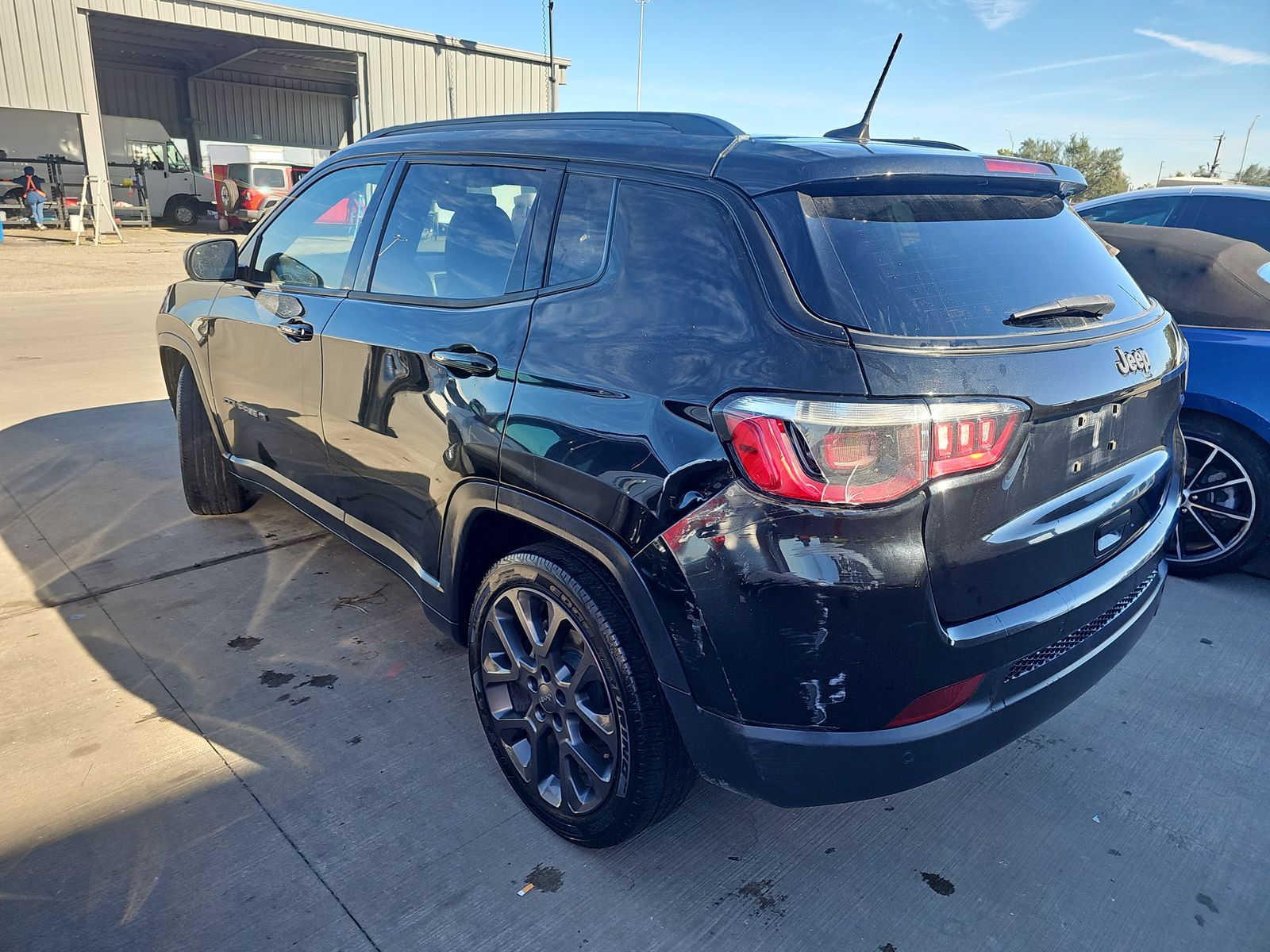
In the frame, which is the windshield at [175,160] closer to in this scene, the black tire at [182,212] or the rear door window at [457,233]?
the black tire at [182,212]

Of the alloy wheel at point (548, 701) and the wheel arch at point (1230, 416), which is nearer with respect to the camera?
the alloy wheel at point (548, 701)

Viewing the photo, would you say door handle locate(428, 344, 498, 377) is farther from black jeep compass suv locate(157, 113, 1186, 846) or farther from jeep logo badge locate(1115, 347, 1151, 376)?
jeep logo badge locate(1115, 347, 1151, 376)

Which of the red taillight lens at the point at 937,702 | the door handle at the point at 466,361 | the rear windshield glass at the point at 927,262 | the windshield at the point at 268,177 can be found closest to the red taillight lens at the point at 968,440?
the rear windshield glass at the point at 927,262

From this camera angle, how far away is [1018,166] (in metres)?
2.28

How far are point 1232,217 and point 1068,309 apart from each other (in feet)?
11.7

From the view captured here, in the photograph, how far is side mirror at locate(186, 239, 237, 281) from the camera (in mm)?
3725

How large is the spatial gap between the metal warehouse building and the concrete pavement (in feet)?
63.2

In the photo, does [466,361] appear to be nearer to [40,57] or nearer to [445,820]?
[445,820]

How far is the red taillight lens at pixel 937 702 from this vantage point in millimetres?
1797

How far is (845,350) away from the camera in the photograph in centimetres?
171

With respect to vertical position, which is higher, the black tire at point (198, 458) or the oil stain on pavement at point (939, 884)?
the black tire at point (198, 458)

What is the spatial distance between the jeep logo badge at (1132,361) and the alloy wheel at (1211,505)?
2.01m

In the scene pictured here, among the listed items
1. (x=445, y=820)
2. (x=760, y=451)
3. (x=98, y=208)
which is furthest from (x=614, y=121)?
(x=98, y=208)

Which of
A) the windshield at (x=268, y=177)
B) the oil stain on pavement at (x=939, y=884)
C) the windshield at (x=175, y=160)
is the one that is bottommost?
the oil stain on pavement at (x=939, y=884)
